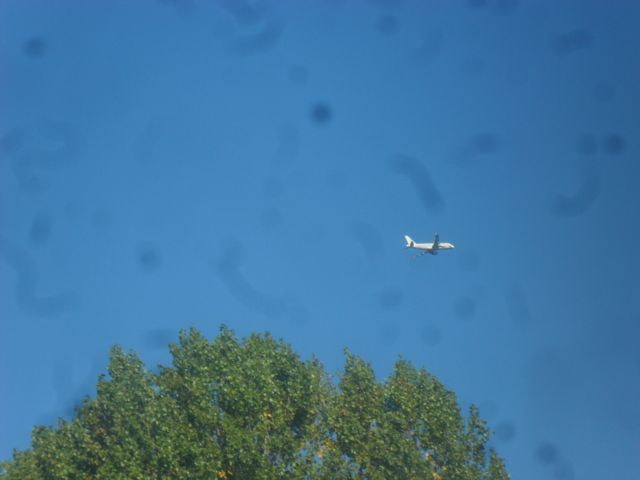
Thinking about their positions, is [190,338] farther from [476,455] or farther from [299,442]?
[476,455]

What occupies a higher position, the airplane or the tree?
the airplane

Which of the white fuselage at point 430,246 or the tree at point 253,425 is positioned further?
the white fuselage at point 430,246

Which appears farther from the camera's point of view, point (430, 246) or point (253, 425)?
point (430, 246)

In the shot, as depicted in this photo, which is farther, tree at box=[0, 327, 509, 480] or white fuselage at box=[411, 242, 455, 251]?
white fuselage at box=[411, 242, 455, 251]

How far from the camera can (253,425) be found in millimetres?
42938

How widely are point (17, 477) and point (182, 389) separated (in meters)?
8.10

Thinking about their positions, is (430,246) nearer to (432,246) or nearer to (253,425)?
(432,246)

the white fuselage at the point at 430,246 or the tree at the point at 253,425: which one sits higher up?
the white fuselage at the point at 430,246

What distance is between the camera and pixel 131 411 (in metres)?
42.3

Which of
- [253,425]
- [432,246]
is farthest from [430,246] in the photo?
[253,425]

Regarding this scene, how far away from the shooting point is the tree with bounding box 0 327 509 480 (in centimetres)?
4100

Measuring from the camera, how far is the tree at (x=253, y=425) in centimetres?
4100

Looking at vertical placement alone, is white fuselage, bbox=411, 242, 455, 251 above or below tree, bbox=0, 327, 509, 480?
above

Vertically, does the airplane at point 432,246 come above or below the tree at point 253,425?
above
